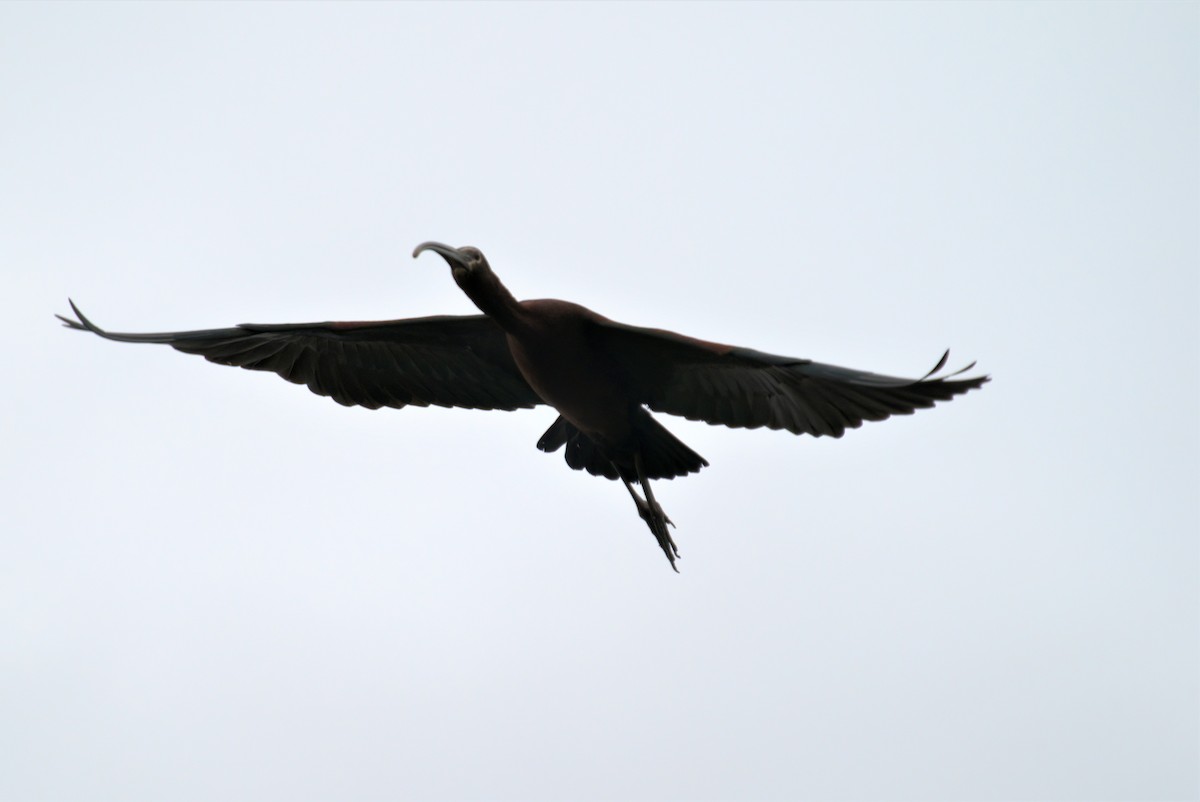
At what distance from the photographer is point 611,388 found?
908 centimetres

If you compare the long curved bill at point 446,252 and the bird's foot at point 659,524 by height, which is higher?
the long curved bill at point 446,252

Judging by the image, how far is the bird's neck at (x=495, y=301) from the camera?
8.31m

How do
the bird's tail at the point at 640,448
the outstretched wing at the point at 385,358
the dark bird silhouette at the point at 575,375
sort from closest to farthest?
the dark bird silhouette at the point at 575,375 → the outstretched wing at the point at 385,358 → the bird's tail at the point at 640,448

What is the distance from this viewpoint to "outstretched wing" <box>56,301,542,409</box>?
30.8 feet

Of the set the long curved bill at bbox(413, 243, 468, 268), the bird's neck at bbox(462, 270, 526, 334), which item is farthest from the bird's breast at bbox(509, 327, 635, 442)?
the long curved bill at bbox(413, 243, 468, 268)

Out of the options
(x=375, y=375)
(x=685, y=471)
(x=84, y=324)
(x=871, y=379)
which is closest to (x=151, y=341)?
(x=84, y=324)

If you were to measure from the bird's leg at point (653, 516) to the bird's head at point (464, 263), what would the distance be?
1923mm

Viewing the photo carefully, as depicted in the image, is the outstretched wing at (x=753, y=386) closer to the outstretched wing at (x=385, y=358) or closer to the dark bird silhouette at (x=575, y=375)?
the dark bird silhouette at (x=575, y=375)

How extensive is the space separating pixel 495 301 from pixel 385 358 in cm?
153

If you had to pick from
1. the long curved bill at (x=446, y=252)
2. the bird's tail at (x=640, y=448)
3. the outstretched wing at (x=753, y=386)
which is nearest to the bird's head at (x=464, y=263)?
the long curved bill at (x=446, y=252)

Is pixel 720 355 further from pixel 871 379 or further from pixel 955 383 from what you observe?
pixel 955 383

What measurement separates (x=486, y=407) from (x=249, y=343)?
1.57 metres

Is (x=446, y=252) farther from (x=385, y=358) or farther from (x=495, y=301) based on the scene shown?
(x=385, y=358)

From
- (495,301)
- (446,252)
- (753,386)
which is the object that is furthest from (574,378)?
(446,252)
